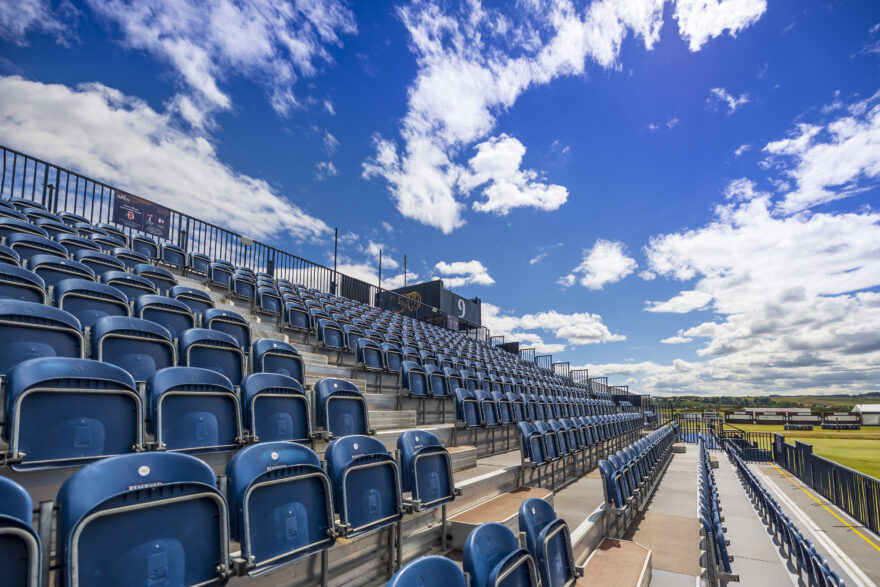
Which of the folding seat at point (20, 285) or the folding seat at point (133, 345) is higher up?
the folding seat at point (20, 285)

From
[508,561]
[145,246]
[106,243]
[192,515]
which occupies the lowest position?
[508,561]

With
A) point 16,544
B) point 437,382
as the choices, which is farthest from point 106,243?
point 16,544

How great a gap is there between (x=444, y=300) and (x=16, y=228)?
17.0 metres

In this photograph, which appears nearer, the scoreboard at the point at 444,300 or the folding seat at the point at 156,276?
the folding seat at the point at 156,276

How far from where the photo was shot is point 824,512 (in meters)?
12.0

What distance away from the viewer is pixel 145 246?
25.8 ft

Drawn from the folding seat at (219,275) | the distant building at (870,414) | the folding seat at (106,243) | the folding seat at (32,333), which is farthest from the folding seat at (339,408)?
the distant building at (870,414)

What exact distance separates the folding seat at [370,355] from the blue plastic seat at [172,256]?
4194 millimetres

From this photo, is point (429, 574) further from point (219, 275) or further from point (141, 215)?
point (141, 215)

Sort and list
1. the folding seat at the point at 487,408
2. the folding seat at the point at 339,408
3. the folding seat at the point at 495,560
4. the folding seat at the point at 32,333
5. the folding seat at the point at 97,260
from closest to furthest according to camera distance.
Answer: the folding seat at the point at 495,560 < the folding seat at the point at 32,333 < the folding seat at the point at 339,408 < the folding seat at the point at 97,260 < the folding seat at the point at 487,408

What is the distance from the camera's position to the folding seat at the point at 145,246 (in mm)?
7721

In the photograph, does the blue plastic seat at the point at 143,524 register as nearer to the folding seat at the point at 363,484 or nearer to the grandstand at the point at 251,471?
the grandstand at the point at 251,471

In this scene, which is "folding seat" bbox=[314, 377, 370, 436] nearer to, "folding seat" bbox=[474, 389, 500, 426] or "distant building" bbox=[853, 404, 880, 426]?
"folding seat" bbox=[474, 389, 500, 426]

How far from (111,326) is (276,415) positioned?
126 centimetres
